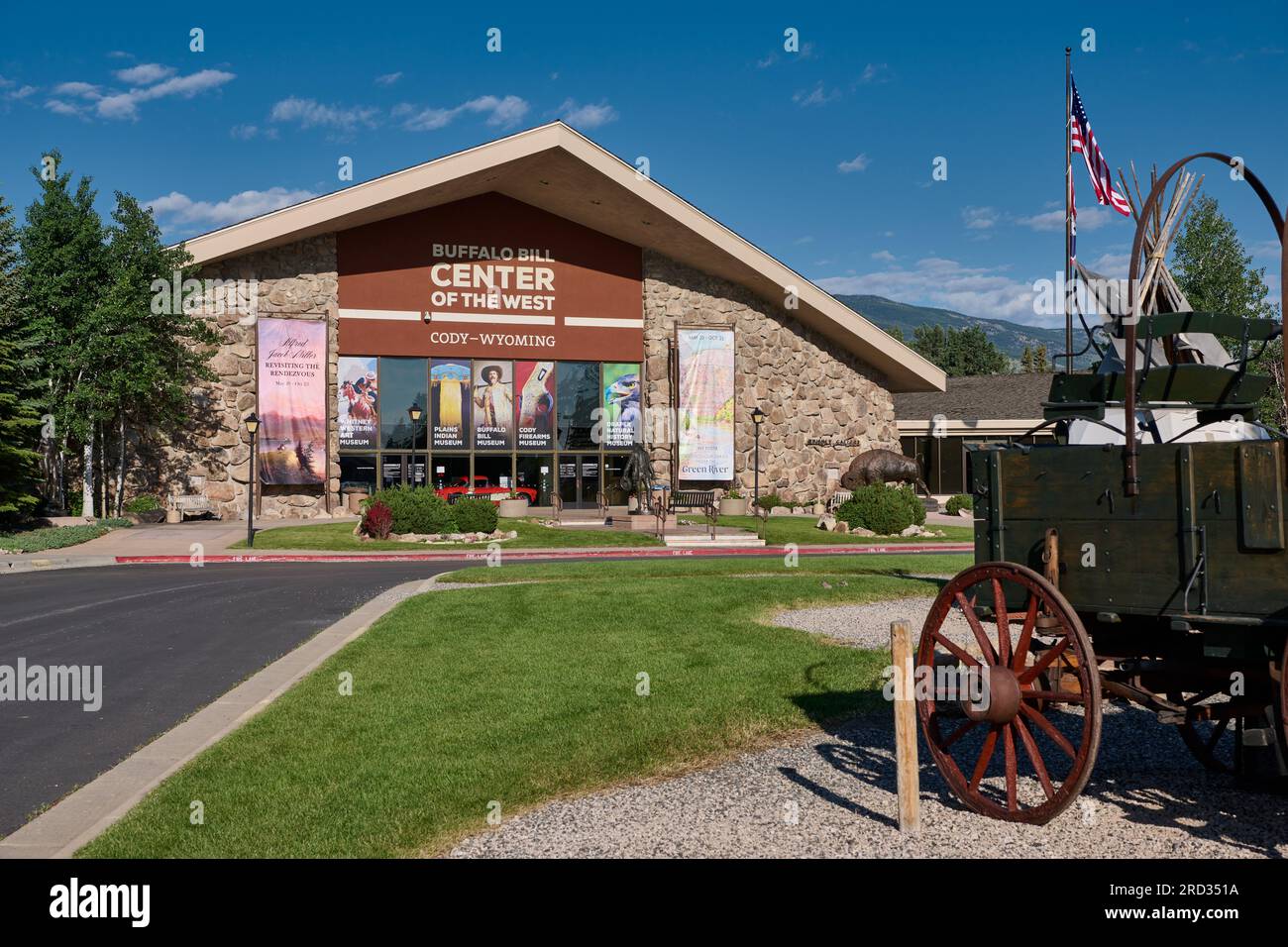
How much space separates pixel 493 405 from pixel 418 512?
9.93 m

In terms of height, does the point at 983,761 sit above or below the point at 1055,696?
below

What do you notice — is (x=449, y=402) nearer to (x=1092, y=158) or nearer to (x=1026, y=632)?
(x=1092, y=158)

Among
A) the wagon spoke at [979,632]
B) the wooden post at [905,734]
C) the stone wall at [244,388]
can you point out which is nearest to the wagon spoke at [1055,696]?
the wagon spoke at [979,632]

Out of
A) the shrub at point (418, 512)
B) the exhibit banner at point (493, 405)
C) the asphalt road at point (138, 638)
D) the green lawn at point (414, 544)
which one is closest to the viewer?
the asphalt road at point (138, 638)

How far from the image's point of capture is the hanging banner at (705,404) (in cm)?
3850

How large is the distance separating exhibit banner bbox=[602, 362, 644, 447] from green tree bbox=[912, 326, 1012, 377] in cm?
7034

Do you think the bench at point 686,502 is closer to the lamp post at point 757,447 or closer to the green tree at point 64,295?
the lamp post at point 757,447

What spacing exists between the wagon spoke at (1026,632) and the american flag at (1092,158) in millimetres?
13682

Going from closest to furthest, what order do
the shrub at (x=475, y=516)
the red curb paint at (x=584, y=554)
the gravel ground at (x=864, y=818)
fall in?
the gravel ground at (x=864, y=818), the red curb paint at (x=584, y=554), the shrub at (x=475, y=516)

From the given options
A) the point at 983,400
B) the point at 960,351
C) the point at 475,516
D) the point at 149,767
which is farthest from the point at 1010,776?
the point at 960,351

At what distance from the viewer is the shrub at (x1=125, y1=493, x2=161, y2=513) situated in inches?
1266

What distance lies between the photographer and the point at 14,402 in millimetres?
27516

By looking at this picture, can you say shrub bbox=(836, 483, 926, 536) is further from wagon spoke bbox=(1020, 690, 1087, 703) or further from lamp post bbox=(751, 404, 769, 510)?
wagon spoke bbox=(1020, 690, 1087, 703)
